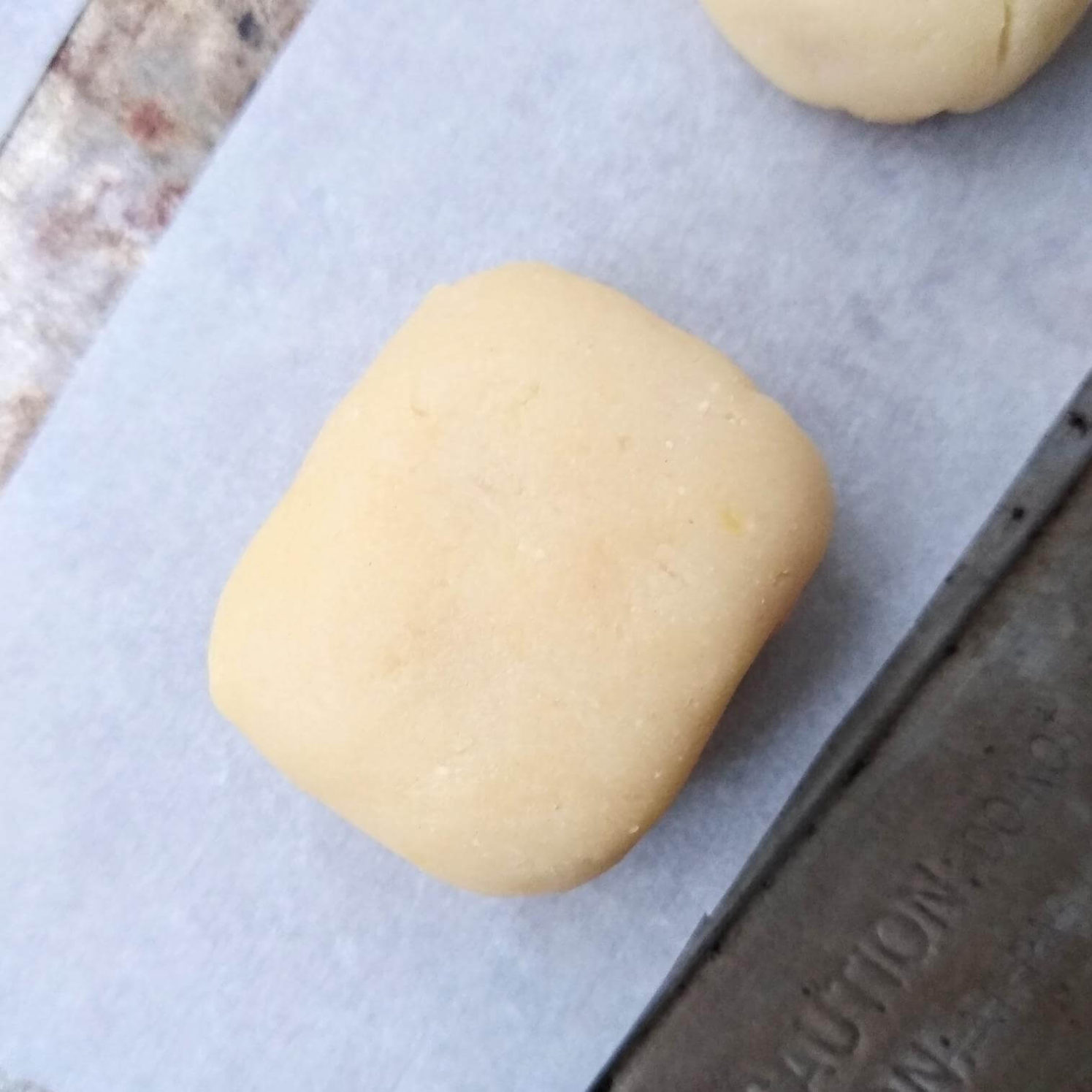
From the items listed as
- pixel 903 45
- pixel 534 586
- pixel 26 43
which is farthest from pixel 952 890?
pixel 26 43

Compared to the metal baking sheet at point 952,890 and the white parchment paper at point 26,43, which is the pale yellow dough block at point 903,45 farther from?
the white parchment paper at point 26,43

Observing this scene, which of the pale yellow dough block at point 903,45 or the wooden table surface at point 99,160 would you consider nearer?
the pale yellow dough block at point 903,45

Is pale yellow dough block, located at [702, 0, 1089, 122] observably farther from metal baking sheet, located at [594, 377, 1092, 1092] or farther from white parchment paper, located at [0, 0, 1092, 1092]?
metal baking sheet, located at [594, 377, 1092, 1092]

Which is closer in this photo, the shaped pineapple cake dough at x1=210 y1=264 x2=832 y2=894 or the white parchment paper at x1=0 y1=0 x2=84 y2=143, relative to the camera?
the shaped pineapple cake dough at x1=210 y1=264 x2=832 y2=894

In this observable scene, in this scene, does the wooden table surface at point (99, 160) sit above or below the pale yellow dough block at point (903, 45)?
below

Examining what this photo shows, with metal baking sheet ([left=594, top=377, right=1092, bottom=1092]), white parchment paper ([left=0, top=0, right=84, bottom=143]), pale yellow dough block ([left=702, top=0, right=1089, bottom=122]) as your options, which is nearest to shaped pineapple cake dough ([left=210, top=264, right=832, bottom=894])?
metal baking sheet ([left=594, top=377, right=1092, bottom=1092])

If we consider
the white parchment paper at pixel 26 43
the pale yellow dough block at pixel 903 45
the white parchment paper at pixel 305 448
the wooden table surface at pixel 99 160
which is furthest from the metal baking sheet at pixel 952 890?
the white parchment paper at pixel 26 43
